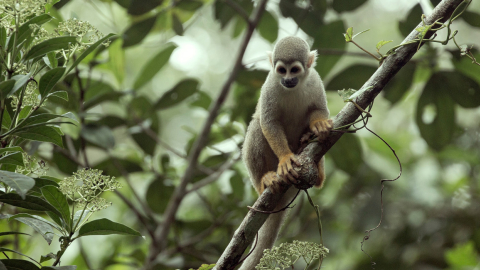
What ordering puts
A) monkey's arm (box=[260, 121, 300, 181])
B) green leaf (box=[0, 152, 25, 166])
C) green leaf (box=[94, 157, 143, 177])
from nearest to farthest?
1. green leaf (box=[0, 152, 25, 166])
2. monkey's arm (box=[260, 121, 300, 181])
3. green leaf (box=[94, 157, 143, 177])

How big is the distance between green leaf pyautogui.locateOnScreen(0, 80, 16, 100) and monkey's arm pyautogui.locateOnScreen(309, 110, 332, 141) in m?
1.27

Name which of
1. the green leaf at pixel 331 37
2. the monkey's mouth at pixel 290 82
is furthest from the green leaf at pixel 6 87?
the green leaf at pixel 331 37

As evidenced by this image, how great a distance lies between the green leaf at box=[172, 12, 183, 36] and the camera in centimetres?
342

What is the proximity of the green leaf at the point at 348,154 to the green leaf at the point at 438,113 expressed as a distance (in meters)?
0.54

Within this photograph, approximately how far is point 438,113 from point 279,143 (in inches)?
58.9

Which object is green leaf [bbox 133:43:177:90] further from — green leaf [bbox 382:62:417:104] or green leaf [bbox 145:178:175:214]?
green leaf [bbox 382:62:417:104]

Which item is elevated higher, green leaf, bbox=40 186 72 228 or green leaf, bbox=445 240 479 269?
green leaf, bbox=40 186 72 228

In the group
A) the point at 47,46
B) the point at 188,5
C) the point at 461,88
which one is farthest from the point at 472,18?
the point at 47,46

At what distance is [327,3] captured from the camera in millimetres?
3432

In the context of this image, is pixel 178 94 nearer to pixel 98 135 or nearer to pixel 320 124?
pixel 98 135

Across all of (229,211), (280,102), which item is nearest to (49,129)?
(280,102)

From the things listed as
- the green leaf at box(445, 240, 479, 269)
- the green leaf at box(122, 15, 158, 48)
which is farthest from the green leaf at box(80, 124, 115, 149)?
the green leaf at box(445, 240, 479, 269)

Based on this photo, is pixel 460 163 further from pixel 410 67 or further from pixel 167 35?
pixel 167 35

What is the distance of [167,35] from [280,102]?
1810 millimetres
